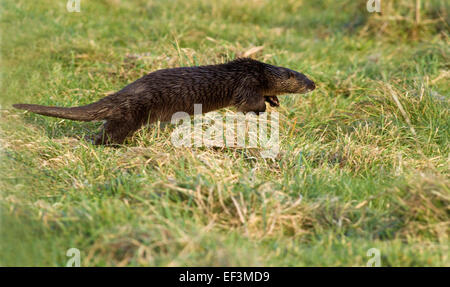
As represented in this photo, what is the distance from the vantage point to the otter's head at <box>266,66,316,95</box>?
434 centimetres

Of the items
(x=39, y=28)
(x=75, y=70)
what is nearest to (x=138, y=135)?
(x=75, y=70)

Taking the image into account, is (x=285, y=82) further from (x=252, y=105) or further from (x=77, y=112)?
(x=77, y=112)

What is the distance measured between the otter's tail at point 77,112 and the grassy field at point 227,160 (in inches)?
7.7

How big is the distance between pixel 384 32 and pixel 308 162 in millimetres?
3877

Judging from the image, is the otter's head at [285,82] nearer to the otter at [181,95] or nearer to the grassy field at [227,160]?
the otter at [181,95]

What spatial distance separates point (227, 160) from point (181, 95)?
789 mm

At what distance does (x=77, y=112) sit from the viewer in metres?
3.57

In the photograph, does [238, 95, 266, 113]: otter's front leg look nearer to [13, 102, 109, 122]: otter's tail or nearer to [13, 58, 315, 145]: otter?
[13, 58, 315, 145]: otter

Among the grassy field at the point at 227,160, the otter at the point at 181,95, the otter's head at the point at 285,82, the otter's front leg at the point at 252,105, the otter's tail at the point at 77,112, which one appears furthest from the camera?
the otter's head at the point at 285,82

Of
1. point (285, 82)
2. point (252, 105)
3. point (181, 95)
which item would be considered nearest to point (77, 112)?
point (181, 95)

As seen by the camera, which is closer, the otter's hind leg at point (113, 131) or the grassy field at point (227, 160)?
the grassy field at point (227, 160)

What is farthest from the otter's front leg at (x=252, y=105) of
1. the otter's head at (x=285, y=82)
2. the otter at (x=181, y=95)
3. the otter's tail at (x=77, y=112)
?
the otter's tail at (x=77, y=112)

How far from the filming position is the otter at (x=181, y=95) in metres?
3.64
